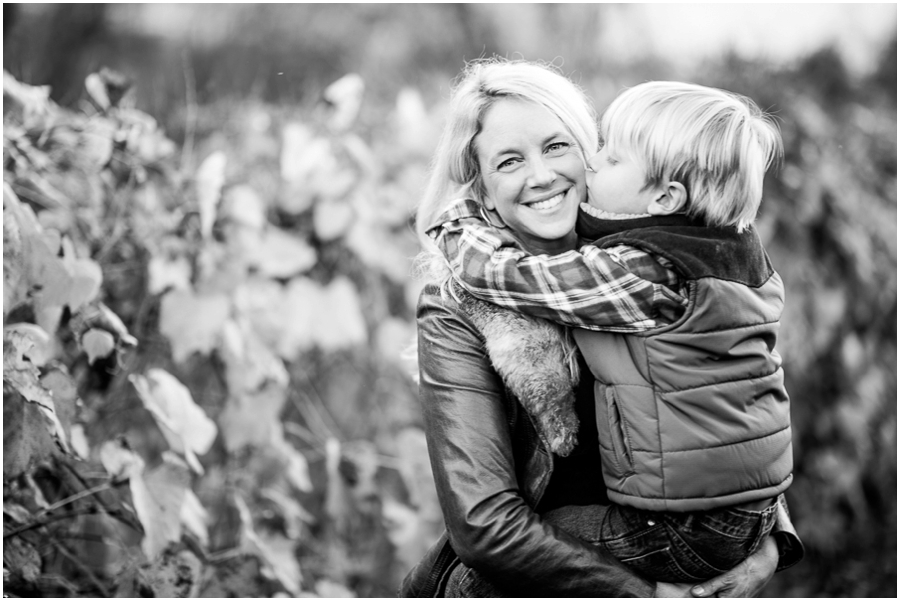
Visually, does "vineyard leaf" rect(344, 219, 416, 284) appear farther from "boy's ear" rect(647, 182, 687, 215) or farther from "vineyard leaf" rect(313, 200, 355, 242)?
"boy's ear" rect(647, 182, 687, 215)

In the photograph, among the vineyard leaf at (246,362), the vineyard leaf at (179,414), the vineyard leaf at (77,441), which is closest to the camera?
the vineyard leaf at (77,441)

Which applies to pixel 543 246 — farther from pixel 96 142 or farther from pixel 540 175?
pixel 96 142

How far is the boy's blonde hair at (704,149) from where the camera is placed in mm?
1711

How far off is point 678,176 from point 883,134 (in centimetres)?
366

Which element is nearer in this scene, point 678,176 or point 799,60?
point 678,176

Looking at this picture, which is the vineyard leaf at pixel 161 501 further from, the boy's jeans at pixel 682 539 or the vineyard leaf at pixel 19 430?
the boy's jeans at pixel 682 539

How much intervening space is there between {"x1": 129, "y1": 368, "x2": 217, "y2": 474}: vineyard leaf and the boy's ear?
3.89 ft

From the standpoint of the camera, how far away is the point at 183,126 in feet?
10.1

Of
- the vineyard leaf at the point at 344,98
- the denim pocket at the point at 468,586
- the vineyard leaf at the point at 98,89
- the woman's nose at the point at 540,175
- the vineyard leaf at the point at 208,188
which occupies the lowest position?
the denim pocket at the point at 468,586

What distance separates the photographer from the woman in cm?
168

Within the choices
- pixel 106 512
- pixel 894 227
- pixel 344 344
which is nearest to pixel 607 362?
pixel 106 512

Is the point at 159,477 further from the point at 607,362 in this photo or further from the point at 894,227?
the point at 894,227

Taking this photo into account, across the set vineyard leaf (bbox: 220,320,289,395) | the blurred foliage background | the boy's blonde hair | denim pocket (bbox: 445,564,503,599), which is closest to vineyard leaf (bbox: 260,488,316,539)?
the blurred foliage background

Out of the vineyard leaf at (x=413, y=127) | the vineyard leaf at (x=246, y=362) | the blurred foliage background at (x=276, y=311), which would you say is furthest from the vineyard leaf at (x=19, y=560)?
the vineyard leaf at (x=413, y=127)
